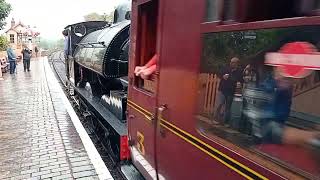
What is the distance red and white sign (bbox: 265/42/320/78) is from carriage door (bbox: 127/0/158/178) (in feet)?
6.05

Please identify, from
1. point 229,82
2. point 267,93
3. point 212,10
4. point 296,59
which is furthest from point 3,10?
point 296,59

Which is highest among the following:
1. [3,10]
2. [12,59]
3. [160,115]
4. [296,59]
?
[3,10]

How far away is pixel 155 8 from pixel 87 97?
5823mm

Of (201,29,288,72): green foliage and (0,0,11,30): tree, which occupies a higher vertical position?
(0,0,11,30): tree

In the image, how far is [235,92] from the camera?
2.23 meters

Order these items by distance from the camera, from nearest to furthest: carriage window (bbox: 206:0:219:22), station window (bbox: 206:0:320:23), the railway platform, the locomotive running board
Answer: station window (bbox: 206:0:320:23) < carriage window (bbox: 206:0:219:22) < the railway platform < the locomotive running board

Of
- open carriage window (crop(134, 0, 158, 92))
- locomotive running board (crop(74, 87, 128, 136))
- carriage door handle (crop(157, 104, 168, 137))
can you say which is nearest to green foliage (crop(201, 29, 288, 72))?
carriage door handle (crop(157, 104, 168, 137))

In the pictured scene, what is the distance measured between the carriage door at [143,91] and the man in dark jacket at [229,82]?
132 cm

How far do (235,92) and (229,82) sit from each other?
0.26 feet

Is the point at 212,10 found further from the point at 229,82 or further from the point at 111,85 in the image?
the point at 111,85

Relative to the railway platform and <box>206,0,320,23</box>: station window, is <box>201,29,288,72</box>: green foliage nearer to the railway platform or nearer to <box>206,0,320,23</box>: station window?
<box>206,0,320,23</box>: station window

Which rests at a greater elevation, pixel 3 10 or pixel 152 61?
pixel 3 10

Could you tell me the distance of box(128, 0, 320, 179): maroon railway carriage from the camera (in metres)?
1.75

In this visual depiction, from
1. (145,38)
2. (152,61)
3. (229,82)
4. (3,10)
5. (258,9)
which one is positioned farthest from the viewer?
(3,10)
